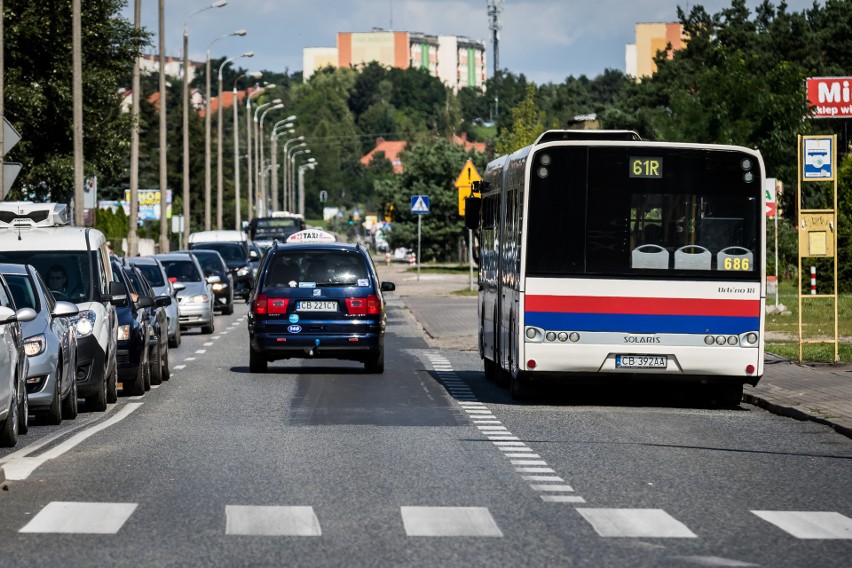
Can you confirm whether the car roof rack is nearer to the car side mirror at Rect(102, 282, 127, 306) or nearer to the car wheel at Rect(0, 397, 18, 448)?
the car side mirror at Rect(102, 282, 127, 306)

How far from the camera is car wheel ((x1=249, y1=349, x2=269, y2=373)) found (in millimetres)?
23938

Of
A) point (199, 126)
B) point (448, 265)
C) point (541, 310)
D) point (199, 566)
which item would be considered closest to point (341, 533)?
point (199, 566)

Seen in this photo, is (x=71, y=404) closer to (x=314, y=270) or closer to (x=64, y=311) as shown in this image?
(x=64, y=311)

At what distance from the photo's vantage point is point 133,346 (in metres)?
20.3

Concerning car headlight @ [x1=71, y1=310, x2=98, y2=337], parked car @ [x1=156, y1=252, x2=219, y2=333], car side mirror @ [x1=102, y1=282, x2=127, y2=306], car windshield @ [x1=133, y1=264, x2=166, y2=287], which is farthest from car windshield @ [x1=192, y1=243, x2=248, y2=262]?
car headlight @ [x1=71, y1=310, x2=98, y2=337]

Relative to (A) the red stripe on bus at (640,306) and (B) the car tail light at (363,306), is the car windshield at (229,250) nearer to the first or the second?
(B) the car tail light at (363,306)

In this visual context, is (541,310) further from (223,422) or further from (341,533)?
(341,533)

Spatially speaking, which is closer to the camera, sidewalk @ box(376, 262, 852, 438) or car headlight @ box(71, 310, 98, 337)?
sidewalk @ box(376, 262, 852, 438)

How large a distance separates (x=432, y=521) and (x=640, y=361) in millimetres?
8832

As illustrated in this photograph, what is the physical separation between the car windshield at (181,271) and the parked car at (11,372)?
66.7ft

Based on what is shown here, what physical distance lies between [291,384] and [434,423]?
5.66 metres

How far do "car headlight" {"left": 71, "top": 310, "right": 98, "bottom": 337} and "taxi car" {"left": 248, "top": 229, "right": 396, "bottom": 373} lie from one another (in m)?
5.57

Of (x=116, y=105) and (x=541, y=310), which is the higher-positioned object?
(x=116, y=105)

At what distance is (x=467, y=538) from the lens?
9469 mm
